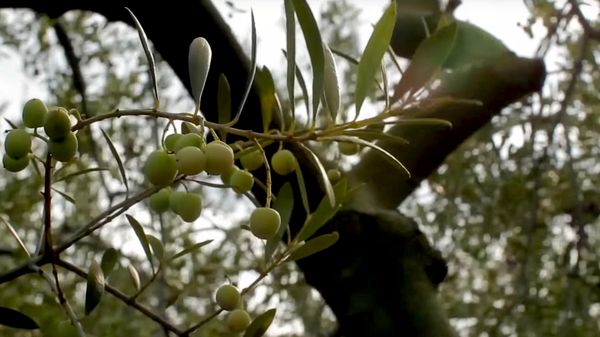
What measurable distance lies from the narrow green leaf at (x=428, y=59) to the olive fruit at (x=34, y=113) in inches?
7.2

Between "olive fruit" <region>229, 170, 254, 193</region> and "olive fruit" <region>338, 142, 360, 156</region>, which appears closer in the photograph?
"olive fruit" <region>229, 170, 254, 193</region>

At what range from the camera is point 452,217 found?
1.62 metres

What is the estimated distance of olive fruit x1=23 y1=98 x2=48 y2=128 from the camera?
381 millimetres

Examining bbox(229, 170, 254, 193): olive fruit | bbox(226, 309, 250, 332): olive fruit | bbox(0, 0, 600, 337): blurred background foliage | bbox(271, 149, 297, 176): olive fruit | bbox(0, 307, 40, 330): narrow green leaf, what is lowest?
bbox(0, 0, 600, 337): blurred background foliage

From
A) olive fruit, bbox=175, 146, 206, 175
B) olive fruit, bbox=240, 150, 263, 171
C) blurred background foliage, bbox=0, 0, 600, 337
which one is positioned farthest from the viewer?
blurred background foliage, bbox=0, 0, 600, 337

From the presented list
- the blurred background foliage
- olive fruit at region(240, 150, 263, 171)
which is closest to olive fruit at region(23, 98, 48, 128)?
olive fruit at region(240, 150, 263, 171)

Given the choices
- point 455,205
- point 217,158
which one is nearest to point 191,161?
point 217,158

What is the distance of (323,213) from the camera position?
46 centimetres

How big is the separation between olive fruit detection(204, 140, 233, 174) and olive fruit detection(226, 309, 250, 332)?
12 centimetres

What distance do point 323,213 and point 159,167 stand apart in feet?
0.39

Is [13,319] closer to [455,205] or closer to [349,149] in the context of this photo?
[349,149]

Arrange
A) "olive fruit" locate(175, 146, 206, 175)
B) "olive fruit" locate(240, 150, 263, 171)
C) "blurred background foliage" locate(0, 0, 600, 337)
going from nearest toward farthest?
"olive fruit" locate(175, 146, 206, 175)
"olive fruit" locate(240, 150, 263, 171)
"blurred background foliage" locate(0, 0, 600, 337)

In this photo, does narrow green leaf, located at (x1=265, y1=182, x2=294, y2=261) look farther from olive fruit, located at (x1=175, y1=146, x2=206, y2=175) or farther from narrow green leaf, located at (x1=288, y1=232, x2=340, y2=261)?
olive fruit, located at (x1=175, y1=146, x2=206, y2=175)

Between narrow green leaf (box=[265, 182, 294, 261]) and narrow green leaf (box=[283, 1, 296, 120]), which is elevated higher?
narrow green leaf (box=[283, 1, 296, 120])
